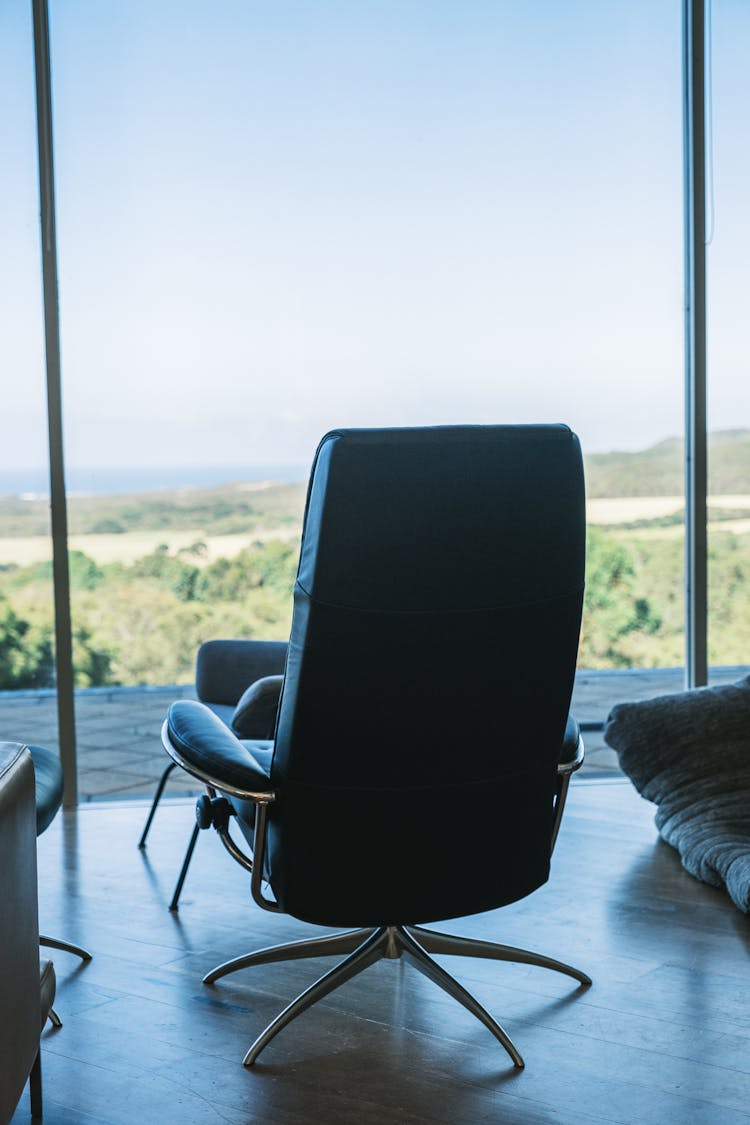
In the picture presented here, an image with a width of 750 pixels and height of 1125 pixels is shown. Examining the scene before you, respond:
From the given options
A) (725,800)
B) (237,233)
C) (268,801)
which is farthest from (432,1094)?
(237,233)

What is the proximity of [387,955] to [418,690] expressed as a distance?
2.36ft

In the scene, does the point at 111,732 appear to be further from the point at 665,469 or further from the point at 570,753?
the point at 570,753

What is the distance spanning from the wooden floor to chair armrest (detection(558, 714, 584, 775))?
514mm

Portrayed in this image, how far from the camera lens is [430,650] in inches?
88.6

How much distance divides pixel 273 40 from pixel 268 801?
9.77 feet

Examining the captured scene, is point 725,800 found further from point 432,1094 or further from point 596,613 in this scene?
point 432,1094

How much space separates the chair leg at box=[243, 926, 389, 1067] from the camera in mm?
2432

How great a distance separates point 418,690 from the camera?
2.27m

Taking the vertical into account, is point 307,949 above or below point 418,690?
below

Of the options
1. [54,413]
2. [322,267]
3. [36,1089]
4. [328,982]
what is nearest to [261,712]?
[328,982]

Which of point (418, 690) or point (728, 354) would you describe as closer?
point (418, 690)

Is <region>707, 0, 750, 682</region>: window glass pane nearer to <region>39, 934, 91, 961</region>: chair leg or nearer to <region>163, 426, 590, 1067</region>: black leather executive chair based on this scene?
<region>163, 426, 590, 1067</region>: black leather executive chair

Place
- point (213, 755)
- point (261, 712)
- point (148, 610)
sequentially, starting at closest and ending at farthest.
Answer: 1. point (213, 755)
2. point (261, 712)
3. point (148, 610)

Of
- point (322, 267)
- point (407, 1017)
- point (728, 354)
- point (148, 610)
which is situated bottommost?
point (407, 1017)
